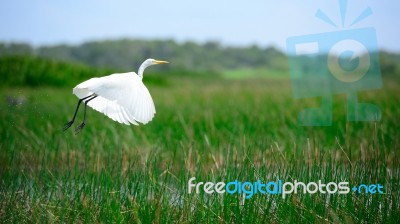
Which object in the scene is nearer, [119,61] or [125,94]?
[125,94]

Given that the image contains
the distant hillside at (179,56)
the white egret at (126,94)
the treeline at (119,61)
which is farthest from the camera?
the distant hillside at (179,56)

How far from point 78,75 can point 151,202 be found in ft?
27.6

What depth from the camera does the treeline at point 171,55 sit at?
21.5 m

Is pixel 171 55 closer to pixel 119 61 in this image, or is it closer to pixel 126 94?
pixel 119 61

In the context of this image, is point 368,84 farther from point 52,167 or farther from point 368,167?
point 52,167

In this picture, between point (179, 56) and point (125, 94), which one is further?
point (179, 56)

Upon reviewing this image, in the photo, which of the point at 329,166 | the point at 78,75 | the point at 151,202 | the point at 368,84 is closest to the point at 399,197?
the point at 329,166

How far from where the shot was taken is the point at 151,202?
277 cm

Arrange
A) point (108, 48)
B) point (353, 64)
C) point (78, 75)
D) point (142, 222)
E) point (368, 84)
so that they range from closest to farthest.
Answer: point (142, 222) < point (353, 64) < point (368, 84) < point (78, 75) < point (108, 48)

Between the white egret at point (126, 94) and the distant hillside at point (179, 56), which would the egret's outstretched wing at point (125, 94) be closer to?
the white egret at point (126, 94)

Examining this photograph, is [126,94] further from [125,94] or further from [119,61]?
[119,61]

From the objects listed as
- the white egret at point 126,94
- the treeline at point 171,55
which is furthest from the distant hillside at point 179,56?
the white egret at point 126,94

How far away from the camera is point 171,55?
27.0 metres

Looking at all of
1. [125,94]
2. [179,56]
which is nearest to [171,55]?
[179,56]
